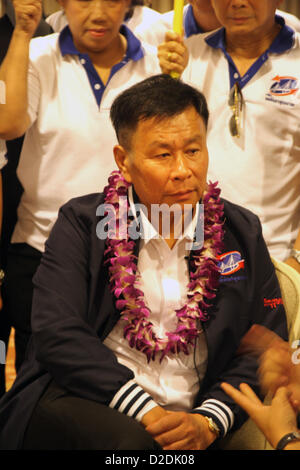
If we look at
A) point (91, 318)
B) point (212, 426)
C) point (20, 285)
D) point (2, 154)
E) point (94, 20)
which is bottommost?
point (20, 285)

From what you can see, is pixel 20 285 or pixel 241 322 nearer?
pixel 241 322

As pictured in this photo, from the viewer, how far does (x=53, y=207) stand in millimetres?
2051

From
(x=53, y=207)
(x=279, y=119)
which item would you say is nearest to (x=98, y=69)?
(x=53, y=207)

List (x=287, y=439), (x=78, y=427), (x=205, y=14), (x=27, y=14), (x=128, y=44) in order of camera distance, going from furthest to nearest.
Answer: (x=205, y=14) → (x=128, y=44) → (x=27, y=14) → (x=78, y=427) → (x=287, y=439)

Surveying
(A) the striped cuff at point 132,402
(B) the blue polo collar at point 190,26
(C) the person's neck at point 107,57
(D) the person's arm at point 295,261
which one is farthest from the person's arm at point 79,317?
(B) the blue polo collar at point 190,26

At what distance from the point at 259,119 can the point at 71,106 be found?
0.55 m

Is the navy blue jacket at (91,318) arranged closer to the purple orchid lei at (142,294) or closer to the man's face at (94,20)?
the purple orchid lei at (142,294)

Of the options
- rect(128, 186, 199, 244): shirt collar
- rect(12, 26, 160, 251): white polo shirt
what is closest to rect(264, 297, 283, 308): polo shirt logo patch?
rect(128, 186, 199, 244): shirt collar

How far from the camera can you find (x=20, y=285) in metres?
2.13

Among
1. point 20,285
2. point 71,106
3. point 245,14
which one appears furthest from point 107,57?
point 20,285

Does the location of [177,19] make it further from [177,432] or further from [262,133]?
[177,432]

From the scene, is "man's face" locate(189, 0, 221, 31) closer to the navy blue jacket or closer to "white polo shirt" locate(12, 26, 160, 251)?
"white polo shirt" locate(12, 26, 160, 251)

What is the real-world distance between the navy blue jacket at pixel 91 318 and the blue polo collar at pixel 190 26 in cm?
73

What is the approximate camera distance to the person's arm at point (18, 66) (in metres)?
1.88
